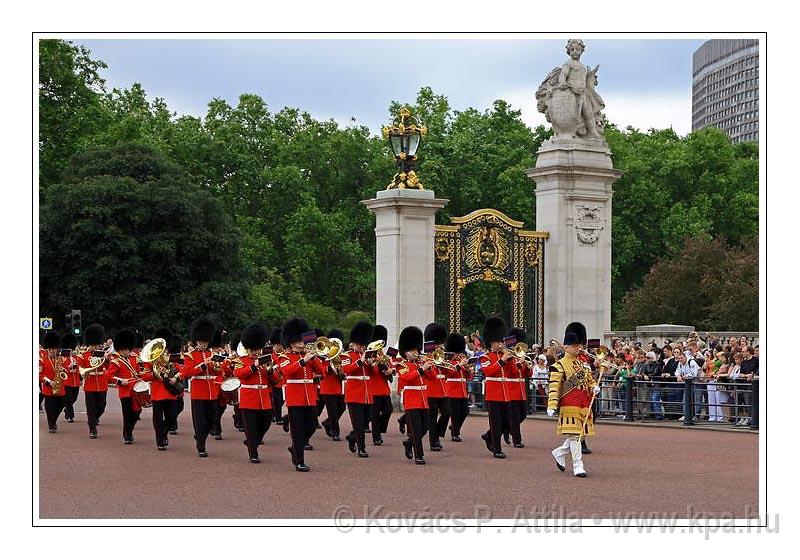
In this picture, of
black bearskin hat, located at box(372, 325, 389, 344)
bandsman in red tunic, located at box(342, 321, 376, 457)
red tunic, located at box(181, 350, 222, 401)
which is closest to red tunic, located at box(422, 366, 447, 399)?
bandsman in red tunic, located at box(342, 321, 376, 457)

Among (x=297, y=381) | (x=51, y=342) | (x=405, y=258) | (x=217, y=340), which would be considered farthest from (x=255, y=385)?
(x=405, y=258)

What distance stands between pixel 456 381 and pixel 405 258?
4444 millimetres

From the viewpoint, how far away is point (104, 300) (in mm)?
32625

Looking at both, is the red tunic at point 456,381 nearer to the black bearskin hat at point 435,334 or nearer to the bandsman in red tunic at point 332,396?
the black bearskin hat at point 435,334

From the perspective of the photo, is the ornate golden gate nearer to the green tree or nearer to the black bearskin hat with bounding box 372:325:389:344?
the black bearskin hat with bounding box 372:325:389:344

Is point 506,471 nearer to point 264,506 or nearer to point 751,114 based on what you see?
point 264,506

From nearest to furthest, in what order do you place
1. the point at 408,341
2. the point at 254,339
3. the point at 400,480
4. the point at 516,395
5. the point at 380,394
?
the point at 400,480, the point at 254,339, the point at 408,341, the point at 516,395, the point at 380,394

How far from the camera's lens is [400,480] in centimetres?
1159

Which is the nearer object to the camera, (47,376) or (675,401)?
(47,376)

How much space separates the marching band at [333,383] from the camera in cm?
1255

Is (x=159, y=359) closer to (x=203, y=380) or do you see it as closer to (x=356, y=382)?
(x=203, y=380)

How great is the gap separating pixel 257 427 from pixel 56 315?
67.8 feet

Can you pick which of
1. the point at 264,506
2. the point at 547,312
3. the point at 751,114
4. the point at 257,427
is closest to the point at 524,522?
the point at 264,506
